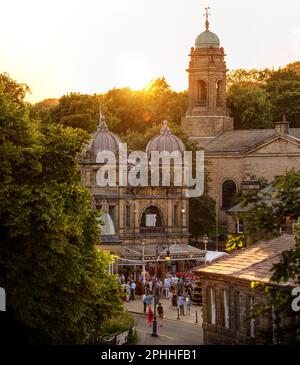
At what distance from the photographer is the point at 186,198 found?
277ft

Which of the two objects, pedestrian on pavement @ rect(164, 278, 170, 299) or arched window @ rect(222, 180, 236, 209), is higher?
arched window @ rect(222, 180, 236, 209)

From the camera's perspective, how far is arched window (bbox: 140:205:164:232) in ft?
271

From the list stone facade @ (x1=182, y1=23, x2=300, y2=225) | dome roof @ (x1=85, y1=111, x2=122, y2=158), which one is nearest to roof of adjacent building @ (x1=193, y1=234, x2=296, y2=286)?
dome roof @ (x1=85, y1=111, x2=122, y2=158)

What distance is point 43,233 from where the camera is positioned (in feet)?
138

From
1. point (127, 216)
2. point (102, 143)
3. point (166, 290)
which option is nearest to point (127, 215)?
point (127, 216)

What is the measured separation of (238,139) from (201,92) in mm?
6054

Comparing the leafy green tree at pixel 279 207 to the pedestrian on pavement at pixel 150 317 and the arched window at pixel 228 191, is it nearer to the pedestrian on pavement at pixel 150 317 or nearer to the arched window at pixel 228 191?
the pedestrian on pavement at pixel 150 317

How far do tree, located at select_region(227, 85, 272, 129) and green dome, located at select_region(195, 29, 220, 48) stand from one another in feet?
52.8

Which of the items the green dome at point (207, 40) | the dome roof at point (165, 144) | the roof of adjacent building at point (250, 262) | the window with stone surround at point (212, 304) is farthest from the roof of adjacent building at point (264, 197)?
the green dome at point (207, 40)

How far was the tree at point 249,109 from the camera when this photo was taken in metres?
131

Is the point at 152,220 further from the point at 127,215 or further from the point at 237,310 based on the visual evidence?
the point at 237,310

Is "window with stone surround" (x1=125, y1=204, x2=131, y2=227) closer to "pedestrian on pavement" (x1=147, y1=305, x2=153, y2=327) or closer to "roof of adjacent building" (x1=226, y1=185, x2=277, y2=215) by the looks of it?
"roof of adjacent building" (x1=226, y1=185, x2=277, y2=215)
